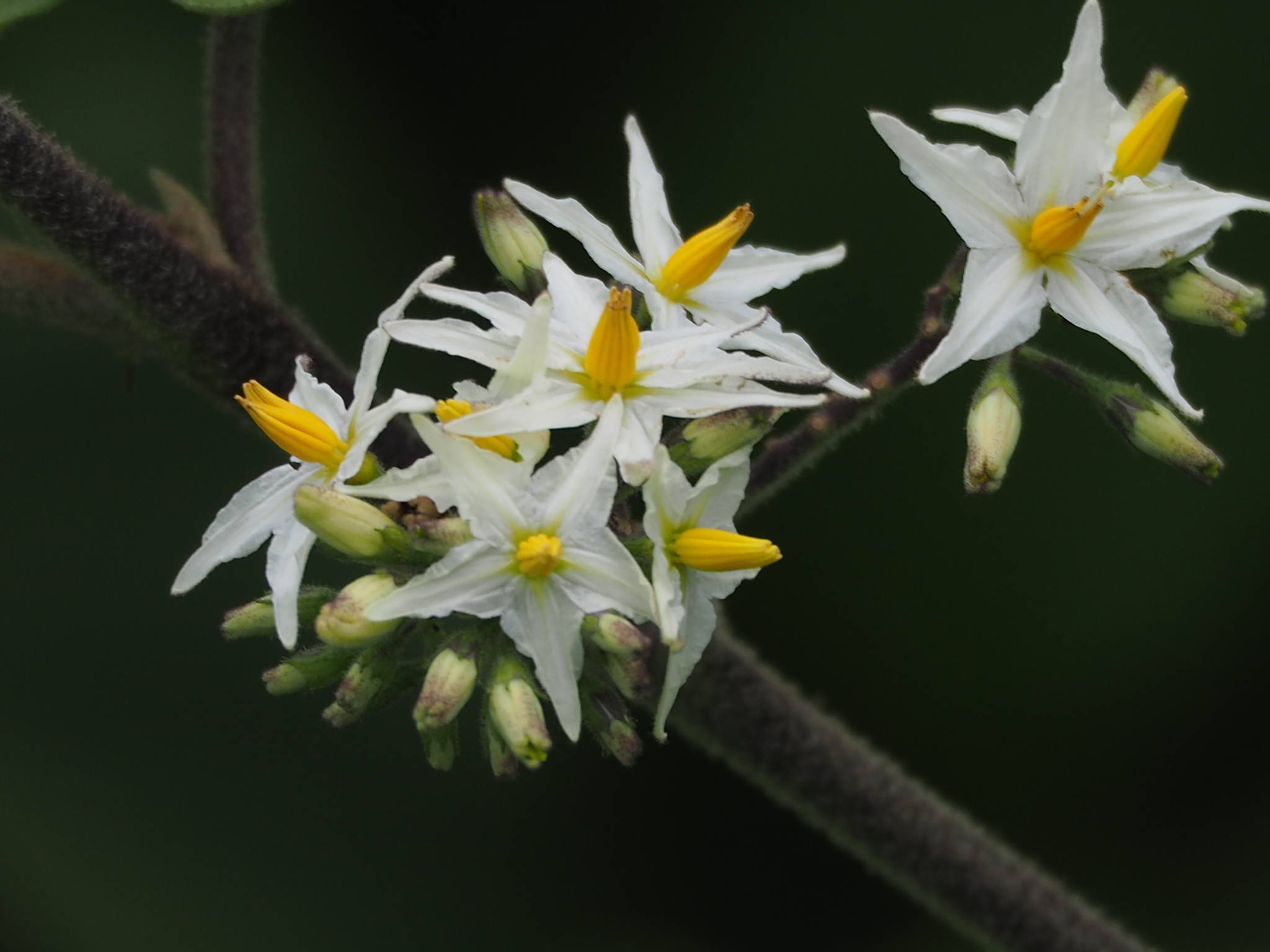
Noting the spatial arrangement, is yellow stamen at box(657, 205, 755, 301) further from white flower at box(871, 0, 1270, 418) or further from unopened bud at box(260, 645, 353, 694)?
unopened bud at box(260, 645, 353, 694)

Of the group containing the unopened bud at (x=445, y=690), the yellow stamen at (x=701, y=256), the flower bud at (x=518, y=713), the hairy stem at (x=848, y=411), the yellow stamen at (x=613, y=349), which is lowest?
the hairy stem at (x=848, y=411)

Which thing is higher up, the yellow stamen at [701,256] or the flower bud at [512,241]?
the flower bud at [512,241]

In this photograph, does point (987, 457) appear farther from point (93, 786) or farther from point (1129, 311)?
point (93, 786)

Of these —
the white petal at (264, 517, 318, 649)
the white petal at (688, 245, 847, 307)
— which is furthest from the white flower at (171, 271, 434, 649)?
the white petal at (688, 245, 847, 307)

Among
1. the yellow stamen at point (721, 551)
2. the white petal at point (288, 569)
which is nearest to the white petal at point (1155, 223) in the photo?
the yellow stamen at point (721, 551)

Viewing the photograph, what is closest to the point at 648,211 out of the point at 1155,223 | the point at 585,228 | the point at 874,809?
the point at 585,228

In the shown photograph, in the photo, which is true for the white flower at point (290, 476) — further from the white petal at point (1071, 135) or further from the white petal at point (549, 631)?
the white petal at point (1071, 135)

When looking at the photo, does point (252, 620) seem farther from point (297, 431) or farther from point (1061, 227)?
point (1061, 227)
